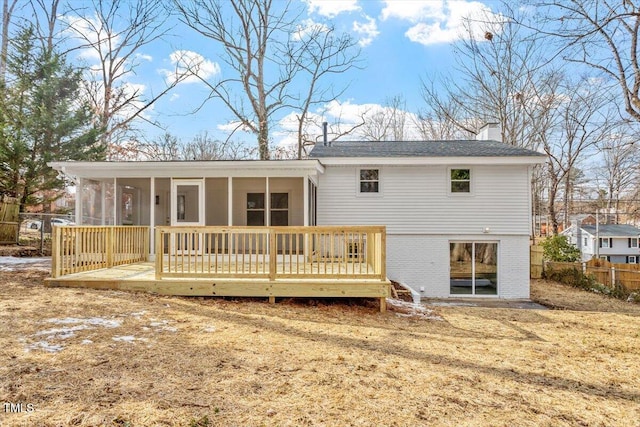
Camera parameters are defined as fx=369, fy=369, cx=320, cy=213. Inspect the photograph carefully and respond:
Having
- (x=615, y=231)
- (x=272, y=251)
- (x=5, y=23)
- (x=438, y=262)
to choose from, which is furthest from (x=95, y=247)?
(x=615, y=231)

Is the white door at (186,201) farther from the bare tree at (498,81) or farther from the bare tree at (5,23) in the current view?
the bare tree at (498,81)

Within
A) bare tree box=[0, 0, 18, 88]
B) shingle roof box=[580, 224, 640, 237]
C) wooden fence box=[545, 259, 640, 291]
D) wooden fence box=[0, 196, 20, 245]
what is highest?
bare tree box=[0, 0, 18, 88]

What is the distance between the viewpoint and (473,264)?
38.2 ft

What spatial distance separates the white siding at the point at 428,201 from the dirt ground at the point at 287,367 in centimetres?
532

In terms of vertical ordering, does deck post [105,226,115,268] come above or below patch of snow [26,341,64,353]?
above

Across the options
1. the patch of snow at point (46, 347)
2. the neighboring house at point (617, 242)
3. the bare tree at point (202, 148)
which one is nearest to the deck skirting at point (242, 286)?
the patch of snow at point (46, 347)

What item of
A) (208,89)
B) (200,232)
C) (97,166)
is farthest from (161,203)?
(208,89)

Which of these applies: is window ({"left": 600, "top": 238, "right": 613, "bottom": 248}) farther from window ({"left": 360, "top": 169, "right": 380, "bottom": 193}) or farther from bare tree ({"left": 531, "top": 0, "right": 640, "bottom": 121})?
window ({"left": 360, "top": 169, "right": 380, "bottom": 193})

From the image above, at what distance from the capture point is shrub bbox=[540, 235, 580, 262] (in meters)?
16.1

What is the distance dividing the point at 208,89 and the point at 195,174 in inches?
566

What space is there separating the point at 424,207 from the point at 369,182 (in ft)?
6.11

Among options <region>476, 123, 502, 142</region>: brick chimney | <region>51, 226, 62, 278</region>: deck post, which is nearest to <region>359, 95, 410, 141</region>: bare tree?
<region>476, 123, 502, 142</region>: brick chimney

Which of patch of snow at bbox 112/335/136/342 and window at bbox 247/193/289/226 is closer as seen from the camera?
patch of snow at bbox 112/335/136/342

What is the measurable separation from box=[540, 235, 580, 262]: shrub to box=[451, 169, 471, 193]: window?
7676 mm
